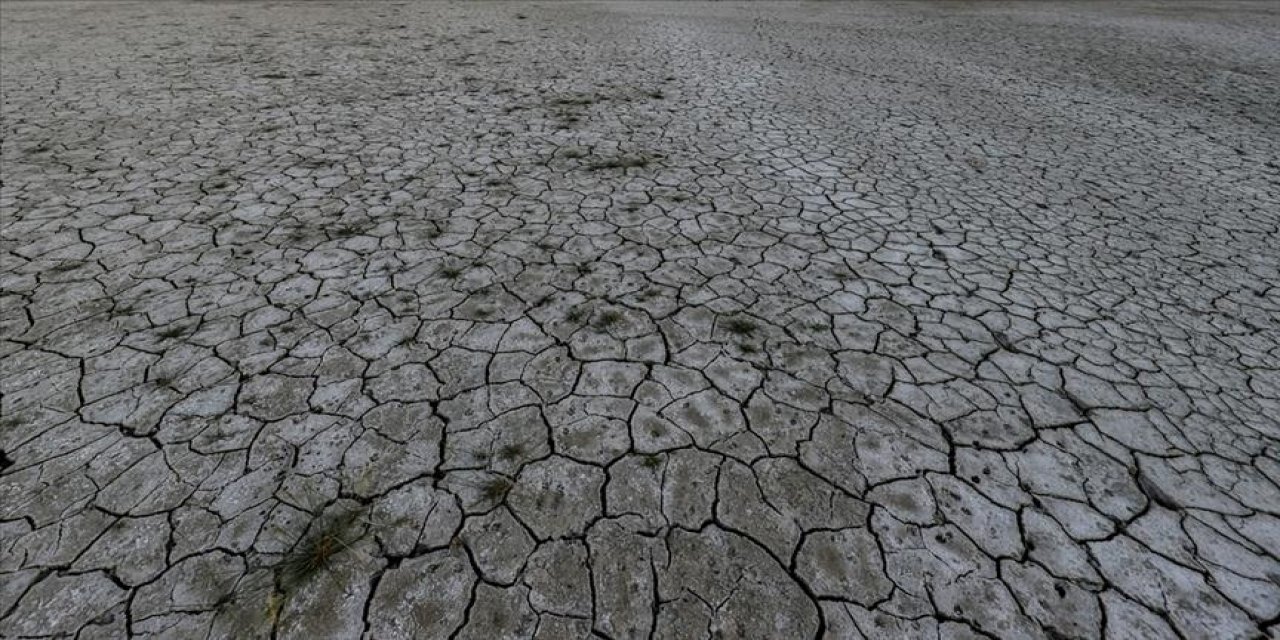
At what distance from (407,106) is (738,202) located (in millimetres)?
3535

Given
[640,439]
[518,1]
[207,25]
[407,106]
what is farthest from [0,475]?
[518,1]

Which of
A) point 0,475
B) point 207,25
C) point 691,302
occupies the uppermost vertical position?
point 207,25

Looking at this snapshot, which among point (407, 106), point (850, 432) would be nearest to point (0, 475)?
point (850, 432)

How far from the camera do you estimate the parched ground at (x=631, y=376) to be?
177 centimetres

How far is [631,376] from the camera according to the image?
2.55 meters

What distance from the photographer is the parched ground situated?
1.77 m

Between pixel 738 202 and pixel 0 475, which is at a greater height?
pixel 738 202

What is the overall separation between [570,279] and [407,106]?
367 centimetres

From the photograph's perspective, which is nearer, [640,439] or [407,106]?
[640,439]

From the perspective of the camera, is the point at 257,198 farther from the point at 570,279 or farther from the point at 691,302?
the point at 691,302

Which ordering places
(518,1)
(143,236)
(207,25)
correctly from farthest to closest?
1. (518,1)
2. (207,25)
3. (143,236)

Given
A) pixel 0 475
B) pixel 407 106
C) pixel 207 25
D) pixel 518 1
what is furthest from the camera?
pixel 518 1

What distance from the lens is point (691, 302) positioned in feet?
9.91

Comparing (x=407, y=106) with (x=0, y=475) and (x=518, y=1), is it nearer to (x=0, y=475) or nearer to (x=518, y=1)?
(x=0, y=475)
